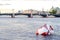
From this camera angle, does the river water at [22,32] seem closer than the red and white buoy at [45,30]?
Yes

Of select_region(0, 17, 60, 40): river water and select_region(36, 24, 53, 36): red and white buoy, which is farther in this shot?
select_region(36, 24, 53, 36): red and white buoy

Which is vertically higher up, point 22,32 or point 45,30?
point 45,30

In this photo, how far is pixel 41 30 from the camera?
30.9 m

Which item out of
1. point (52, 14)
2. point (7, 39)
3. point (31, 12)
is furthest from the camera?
point (52, 14)

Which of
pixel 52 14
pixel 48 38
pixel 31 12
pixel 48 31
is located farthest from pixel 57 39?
pixel 52 14

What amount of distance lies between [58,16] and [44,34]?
7517 cm

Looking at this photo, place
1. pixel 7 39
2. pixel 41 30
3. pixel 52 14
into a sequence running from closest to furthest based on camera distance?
pixel 7 39
pixel 41 30
pixel 52 14

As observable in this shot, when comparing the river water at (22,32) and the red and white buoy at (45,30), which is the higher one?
the red and white buoy at (45,30)

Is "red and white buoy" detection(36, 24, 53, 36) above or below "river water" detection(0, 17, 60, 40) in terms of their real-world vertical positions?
above

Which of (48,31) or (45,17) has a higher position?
(48,31)

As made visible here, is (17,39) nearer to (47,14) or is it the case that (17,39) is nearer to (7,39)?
(7,39)

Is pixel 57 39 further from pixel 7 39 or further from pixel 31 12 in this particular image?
pixel 31 12

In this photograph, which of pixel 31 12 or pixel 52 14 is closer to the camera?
pixel 31 12

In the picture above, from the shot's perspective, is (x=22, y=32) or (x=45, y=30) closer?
(x=45, y=30)
